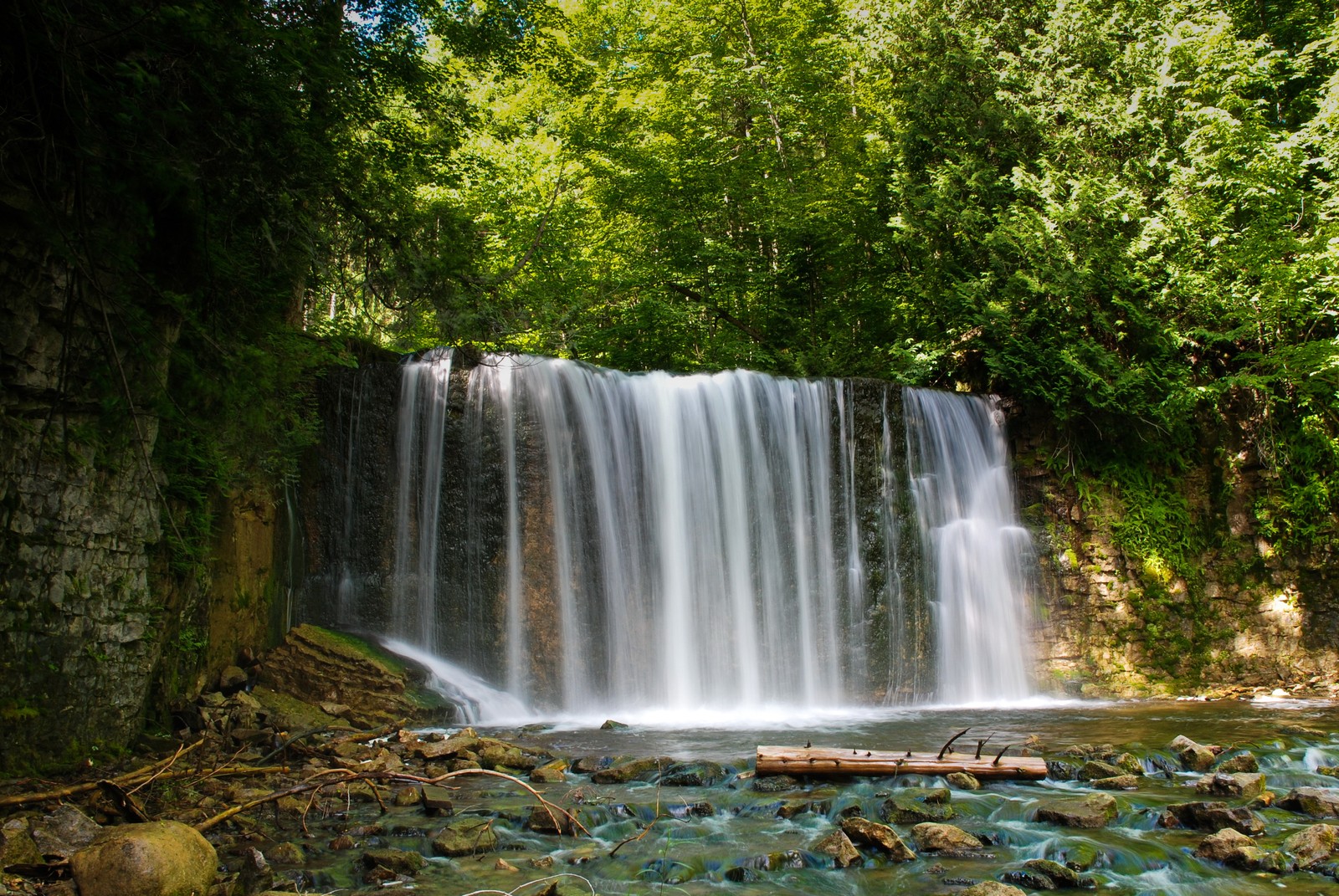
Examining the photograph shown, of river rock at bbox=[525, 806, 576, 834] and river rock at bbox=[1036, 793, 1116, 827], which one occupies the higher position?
river rock at bbox=[525, 806, 576, 834]

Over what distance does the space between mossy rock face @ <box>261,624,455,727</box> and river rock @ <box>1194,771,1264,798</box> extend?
656 cm

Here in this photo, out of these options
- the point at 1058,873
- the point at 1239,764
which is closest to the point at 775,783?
the point at 1058,873

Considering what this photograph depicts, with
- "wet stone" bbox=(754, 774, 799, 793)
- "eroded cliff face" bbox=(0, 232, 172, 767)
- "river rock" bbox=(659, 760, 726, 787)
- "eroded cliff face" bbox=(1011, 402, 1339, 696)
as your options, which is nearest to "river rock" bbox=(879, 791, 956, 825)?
"wet stone" bbox=(754, 774, 799, 793)

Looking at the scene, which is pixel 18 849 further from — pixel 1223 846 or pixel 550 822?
pixel 1223 846

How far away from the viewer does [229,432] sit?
6969 millimetres

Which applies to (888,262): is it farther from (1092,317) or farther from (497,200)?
(497,200)

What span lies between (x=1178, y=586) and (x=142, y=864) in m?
13.1

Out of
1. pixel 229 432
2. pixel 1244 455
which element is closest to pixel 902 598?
pixel 1244 455

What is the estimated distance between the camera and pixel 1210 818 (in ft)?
17.6

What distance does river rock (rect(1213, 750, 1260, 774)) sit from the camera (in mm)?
6703

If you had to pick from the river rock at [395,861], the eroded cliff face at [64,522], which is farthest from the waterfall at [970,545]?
the eroded cliff face at [64,522]

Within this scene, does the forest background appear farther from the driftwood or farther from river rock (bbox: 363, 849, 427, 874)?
the driftwood

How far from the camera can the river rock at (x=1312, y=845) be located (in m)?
4.67

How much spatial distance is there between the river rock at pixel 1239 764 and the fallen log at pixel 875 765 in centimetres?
166
